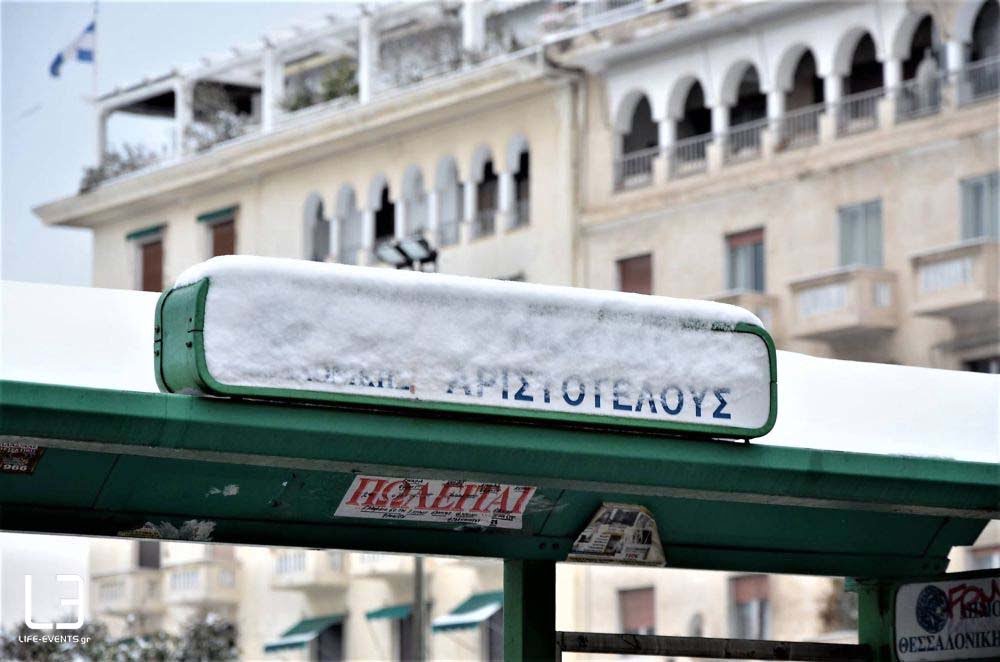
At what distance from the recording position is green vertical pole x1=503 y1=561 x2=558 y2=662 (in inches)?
309

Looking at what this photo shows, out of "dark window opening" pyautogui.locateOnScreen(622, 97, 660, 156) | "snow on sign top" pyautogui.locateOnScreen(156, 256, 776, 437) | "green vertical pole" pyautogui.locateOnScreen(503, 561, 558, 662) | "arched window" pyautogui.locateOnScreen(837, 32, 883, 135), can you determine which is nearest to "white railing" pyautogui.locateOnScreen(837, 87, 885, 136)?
"arched window" pyautogui.locateOnScreen(837, 32, 883, 135)

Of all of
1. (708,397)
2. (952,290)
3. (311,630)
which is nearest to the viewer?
(708,397)

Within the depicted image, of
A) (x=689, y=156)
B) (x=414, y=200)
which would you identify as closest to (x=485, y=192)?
(x=414, y=200)

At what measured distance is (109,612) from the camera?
51.2 m

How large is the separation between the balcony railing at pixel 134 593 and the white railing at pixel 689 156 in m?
18.3

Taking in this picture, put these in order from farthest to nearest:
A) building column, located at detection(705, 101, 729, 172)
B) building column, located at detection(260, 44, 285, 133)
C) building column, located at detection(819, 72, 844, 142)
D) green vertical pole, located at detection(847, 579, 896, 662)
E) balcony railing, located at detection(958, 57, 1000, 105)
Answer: building column, located at detection(260, 44, 285, 133), building column, located at detection(705, 101, 729, 172), building column, located at detection(819, 72, 844, 142), balcony railing, located at detection(958, 57, 1000, 105), green vertical pole, located at detection(847, 579, 896, 662)

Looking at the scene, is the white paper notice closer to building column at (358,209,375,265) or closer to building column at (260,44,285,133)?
building column at (358,209,375,265)

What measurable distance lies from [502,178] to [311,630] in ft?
36.7

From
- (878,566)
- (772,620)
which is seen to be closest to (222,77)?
(772,620)

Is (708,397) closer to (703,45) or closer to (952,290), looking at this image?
(952,290)

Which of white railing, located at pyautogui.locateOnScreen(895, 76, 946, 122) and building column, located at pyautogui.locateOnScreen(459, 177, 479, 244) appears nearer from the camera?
white railing, located at pyautogui.locateOnScreen(895, 76, 946, 122)

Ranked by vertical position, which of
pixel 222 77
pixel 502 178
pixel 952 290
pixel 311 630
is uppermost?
pixel 222 77

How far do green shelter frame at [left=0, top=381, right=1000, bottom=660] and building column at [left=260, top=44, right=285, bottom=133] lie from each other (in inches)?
1516

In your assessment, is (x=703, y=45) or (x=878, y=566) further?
(x=703, y=45)
